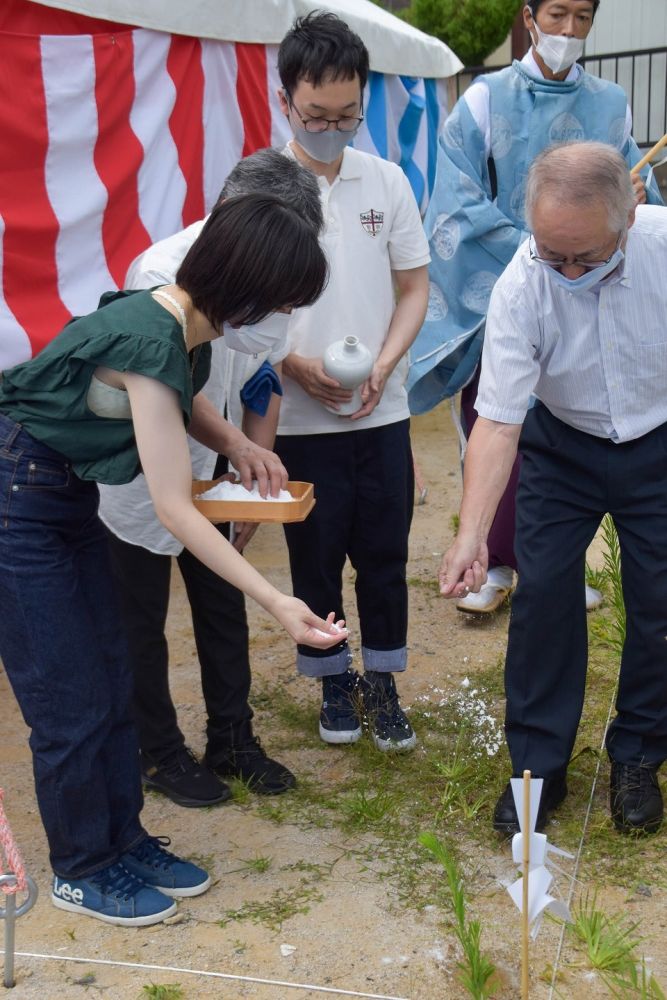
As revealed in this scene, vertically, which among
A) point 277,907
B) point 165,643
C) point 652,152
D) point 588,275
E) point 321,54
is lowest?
point 277,907

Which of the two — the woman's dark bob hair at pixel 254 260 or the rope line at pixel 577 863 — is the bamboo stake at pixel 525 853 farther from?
the woman's dark bob hair at pixel 254 260

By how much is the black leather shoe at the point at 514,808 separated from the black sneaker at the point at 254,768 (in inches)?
21.9

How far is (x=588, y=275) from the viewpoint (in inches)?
90.6

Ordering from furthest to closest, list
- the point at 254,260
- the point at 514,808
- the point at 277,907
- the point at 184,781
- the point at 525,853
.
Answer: the point at 184,781 → the point at 514,808 → the point at 277,907 → the point at 254,260 → the point at 525,853

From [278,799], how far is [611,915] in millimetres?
905

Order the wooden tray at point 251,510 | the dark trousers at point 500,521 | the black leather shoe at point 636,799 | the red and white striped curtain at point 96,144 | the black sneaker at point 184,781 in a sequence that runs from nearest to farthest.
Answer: the wooden tray at point 251,510
the black leather shoe at point 636,799
the black sneaker at point 184,781
the red and white striped curtain at point 96,144
the dark trousers at point 500,521

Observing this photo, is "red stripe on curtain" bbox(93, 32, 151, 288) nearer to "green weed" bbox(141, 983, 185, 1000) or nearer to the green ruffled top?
the green ruffled top

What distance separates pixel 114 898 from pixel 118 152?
106 inches

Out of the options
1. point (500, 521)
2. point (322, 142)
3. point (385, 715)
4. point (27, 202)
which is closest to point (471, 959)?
point (385, 715)

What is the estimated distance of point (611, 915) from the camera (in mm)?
2439

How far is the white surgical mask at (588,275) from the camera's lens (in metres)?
2.30

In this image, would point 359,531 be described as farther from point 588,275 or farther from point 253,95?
point 253,95

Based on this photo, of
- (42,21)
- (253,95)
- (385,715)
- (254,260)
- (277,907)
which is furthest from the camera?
(253,95)

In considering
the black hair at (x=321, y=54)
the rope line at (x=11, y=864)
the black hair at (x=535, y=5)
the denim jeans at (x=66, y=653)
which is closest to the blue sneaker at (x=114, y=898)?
the denim jeans at (x=66, y=653)
